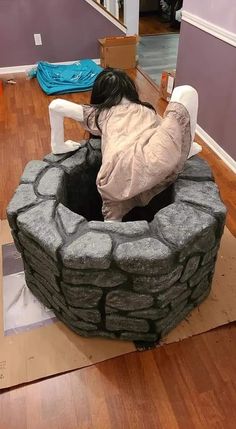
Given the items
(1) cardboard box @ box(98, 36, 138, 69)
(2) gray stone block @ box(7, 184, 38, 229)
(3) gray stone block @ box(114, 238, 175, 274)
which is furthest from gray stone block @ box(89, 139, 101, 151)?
(1) cardboard box @ box(98, 36, 138, 69)

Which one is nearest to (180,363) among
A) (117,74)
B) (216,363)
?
(216,363)

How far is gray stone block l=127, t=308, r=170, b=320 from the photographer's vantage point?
124cm

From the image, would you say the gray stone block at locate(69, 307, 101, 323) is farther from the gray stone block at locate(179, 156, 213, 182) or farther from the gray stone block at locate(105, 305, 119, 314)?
the gray stone block at locate(179, 156, 213, 182)

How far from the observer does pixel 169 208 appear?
1.22m

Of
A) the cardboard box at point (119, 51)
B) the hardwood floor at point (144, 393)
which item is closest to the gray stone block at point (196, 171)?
the hardwood floor at point (144, 393)

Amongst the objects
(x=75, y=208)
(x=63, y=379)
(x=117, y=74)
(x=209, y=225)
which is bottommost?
(x=63, y=379)

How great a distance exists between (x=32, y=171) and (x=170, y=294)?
2.38 ft

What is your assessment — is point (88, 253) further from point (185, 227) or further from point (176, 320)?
point (176, 320)

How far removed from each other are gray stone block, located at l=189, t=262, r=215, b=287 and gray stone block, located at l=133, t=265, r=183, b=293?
0.15m

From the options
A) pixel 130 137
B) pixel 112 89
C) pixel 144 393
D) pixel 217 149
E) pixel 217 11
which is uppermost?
pixel 217 11

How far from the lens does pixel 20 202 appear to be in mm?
1284

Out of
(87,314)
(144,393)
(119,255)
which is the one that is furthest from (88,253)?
(144,393)

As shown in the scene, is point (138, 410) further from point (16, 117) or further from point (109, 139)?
point (16, 117)

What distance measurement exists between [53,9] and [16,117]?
4.37 ft
